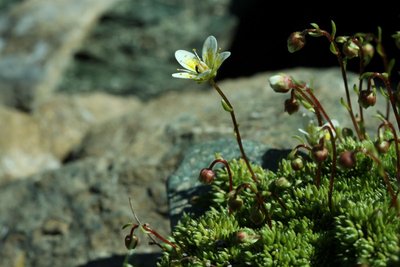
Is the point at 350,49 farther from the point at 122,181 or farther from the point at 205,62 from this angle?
the point at 122,181

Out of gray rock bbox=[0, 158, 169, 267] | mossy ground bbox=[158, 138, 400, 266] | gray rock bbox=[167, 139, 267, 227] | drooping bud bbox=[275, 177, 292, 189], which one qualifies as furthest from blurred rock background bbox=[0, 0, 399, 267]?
drooping bud bbox=[275, 177, 292, 189]

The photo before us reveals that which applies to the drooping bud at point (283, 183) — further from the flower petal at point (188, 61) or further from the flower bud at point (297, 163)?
the flower petal at point (188, 61)

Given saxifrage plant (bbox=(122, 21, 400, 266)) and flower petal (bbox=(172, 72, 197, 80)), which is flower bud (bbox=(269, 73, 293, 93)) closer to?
saxifrage plant (bbox=(122, 21, 400, 266))

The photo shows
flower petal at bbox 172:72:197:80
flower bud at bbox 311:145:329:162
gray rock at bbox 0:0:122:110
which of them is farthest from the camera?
gray rock at bbox 0:0:122:110

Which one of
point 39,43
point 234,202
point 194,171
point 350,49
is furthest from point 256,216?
A: point 39,43

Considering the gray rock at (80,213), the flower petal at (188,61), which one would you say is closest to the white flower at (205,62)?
the flower petal at (188,61)
